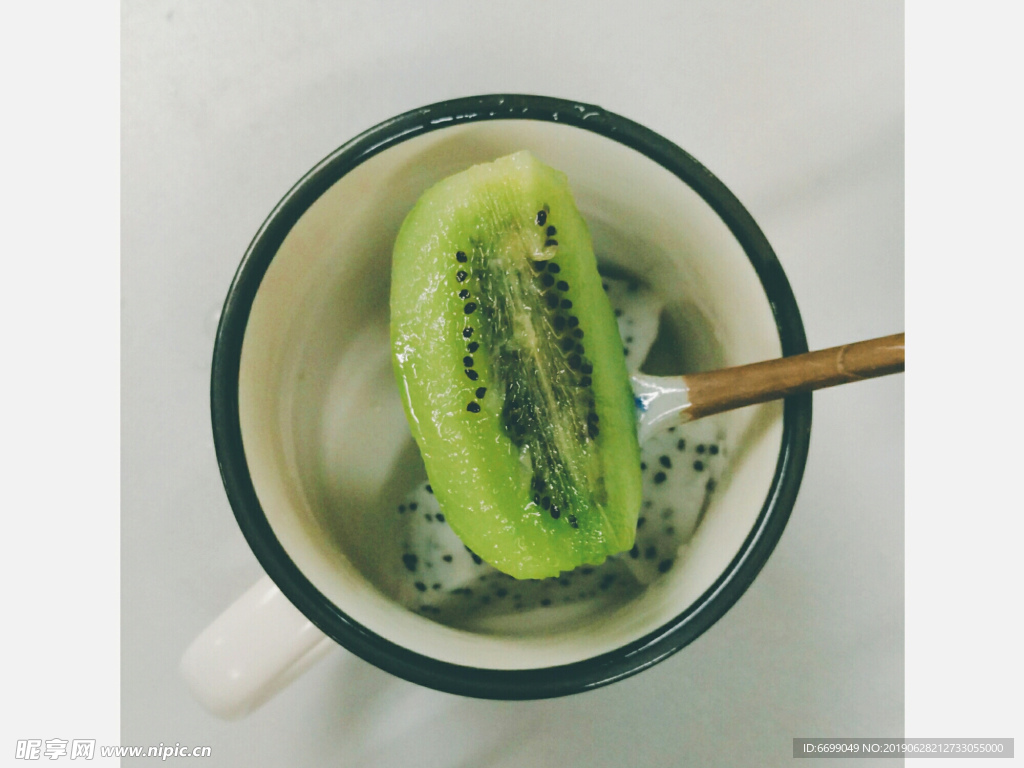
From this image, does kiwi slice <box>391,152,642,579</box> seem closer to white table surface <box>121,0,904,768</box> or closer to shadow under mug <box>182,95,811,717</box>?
shadow under mug <box>182,95,811,717</box>

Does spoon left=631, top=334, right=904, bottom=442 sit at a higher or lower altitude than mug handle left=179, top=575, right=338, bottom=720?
higher

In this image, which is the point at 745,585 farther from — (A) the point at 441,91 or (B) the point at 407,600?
(A) the point at 441,91

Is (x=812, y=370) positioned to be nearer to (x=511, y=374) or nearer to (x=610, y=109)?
(x=511, y=374)

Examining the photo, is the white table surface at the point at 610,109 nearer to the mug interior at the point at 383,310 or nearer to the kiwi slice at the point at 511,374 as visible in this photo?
the mug interior at the point at 383,310

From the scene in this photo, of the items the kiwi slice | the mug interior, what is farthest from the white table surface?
the kiwi slice

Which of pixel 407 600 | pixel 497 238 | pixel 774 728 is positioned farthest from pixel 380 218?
pixel 774 728

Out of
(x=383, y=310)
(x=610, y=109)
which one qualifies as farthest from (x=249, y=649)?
(x=610, y=109)
